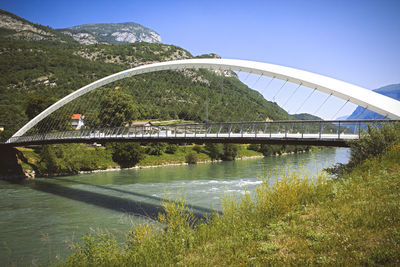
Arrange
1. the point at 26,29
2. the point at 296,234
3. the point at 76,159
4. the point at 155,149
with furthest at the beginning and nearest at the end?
the point at 26,29 → the point at 155,149 → the point at 76,159 → the point at 296,234

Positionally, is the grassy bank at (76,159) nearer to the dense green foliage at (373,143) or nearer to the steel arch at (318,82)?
the steel arch at (318,82)

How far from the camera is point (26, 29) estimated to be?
12962 cm

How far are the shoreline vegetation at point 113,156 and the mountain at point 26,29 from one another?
107043 millimetres

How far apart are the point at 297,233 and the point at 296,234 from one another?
0.02 meters

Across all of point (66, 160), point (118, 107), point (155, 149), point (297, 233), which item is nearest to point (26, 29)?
point (118, 107)

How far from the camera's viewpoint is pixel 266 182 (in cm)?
662

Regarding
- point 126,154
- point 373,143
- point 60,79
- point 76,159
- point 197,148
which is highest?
point 60,79

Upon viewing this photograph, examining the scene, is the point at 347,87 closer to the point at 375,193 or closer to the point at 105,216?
the point at 375,193

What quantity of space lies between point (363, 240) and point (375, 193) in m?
2.17

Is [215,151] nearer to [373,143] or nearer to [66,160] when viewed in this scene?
[66,160]

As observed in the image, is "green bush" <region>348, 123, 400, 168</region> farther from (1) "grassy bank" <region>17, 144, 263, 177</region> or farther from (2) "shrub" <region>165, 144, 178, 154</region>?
(2) "shrub" <region>165, 144, 178, 154</region>

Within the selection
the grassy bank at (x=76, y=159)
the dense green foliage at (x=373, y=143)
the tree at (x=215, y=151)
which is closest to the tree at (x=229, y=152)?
the tree at (x=215, y=151)

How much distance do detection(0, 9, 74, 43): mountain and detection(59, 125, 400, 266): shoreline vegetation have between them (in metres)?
138

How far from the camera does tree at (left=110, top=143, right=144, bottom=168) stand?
35.4 meters
